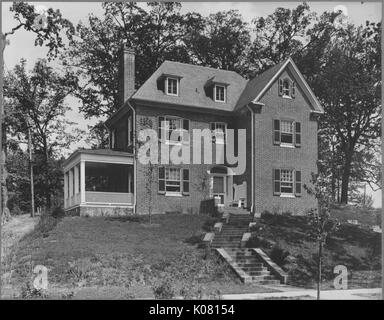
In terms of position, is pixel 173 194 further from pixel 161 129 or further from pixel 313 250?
pixel 313 250

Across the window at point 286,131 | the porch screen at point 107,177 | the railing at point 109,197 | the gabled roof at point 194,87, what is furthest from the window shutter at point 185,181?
the window at point 286,131

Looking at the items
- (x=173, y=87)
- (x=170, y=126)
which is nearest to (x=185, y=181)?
(x=170, y=126)

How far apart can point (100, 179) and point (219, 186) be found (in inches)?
221

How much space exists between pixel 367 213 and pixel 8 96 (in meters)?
13.9

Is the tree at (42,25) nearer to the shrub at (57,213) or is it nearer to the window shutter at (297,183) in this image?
the shrub at (57,213)

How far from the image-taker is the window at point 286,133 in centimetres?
2198

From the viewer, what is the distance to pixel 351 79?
60.9 ft

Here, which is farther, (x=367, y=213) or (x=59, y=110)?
(x=367, y=213)
